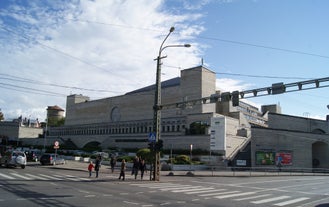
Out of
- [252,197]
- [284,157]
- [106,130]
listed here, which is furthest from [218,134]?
[106,130]

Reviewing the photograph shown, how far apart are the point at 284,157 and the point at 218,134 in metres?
A: 15.2

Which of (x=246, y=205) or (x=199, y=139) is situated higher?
(x=199, y=139)

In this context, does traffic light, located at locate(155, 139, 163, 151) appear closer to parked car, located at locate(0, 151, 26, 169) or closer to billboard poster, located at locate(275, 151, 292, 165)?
parked car, located at locate(0, 151, 26, 169)

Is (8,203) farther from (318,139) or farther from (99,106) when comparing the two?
(99,106)

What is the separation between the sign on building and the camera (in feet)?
145

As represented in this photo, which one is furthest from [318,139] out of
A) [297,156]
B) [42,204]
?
[42,204]

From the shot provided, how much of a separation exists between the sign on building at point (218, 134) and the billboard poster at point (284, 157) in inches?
488

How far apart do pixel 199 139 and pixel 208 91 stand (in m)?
24.9

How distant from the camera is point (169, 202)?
13977 mm

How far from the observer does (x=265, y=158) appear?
51125 millimetres

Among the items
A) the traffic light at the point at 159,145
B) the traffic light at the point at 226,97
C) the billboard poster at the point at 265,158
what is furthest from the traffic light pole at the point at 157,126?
the billboard poster at the point at 265,158

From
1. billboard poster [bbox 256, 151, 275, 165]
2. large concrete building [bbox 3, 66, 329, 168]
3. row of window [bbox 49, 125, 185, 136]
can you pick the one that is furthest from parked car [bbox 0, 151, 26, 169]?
row of window [bbox 49, 125, 185, 136]

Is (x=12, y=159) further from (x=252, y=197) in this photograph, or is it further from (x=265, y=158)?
(x=265, y=158)

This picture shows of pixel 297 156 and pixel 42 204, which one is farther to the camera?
pixel 297 156
